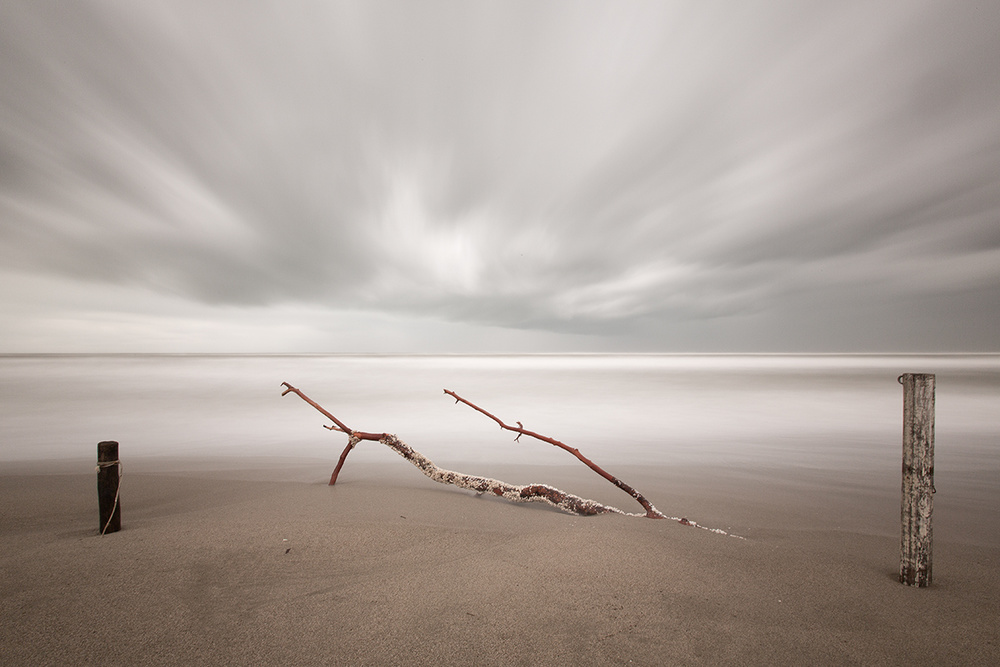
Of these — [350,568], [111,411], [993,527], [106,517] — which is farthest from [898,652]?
[111,411]

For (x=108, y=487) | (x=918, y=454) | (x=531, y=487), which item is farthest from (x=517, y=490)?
(x=108, y=487)

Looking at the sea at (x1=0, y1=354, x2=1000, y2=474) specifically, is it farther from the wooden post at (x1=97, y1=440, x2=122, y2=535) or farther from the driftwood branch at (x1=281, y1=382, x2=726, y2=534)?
the wooden post at (x1=97, y1=440, x2=122, y2=535)

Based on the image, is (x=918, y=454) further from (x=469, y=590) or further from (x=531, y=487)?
(x=531, y=487)

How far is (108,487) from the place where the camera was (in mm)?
3156

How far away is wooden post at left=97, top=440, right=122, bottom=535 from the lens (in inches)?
124

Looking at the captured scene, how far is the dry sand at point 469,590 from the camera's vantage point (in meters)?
1.98

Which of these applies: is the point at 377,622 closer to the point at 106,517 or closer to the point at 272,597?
the point at 272,597

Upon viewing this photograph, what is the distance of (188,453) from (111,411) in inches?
331

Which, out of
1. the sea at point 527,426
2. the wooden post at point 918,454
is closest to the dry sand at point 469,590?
the wooden post at point 918,454

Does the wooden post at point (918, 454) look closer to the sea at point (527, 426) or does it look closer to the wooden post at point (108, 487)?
the sea at point (527, 426)

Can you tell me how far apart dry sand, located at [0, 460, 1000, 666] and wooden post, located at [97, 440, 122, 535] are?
0.18 m

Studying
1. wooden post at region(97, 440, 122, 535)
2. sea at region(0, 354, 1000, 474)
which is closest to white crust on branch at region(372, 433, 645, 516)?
wooden post at region(97, 440, 122, 535)

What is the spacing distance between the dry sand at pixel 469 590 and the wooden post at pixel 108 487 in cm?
18

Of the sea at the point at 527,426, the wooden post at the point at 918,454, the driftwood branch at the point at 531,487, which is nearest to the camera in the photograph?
the wooden post at the point at 918,454
